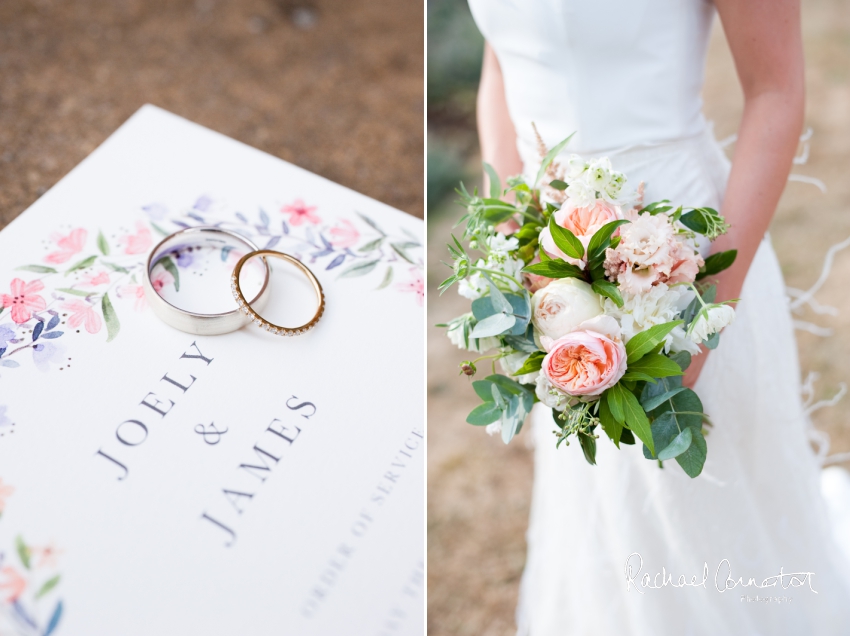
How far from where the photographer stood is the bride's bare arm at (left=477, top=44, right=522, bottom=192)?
1.28m

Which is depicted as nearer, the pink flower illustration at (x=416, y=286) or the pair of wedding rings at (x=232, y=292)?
the pair of wedding rings at (x=232, y=292)

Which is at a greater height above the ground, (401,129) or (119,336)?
(119,336)

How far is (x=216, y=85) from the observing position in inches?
61.5

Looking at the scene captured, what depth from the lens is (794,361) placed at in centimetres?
128

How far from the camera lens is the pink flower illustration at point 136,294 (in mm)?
837

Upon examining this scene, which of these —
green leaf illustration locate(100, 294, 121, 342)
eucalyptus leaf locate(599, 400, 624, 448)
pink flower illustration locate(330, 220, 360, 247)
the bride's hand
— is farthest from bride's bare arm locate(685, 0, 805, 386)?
green leaf illustration locate(100, 294, 121, 342)

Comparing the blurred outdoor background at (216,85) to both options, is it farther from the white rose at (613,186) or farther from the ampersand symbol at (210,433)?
the white rose at (613,186)

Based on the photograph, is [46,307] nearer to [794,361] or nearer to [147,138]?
[147,138]

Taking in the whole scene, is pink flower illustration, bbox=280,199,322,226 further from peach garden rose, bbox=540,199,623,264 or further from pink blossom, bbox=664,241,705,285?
pink blossom, bbox=664,241,705,285

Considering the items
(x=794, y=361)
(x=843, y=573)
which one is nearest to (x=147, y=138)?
(x=794, y=361)

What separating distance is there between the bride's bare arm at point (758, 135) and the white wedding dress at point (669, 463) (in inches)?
3.6

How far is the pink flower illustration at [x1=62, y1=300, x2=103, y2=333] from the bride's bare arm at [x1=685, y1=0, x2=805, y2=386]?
0.76 metres

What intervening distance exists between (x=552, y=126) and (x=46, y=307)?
2.49ft

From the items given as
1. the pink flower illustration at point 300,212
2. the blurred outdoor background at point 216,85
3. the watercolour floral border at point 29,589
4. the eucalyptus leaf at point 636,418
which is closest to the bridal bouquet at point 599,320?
the eucalyptus leaf at point 636,418
